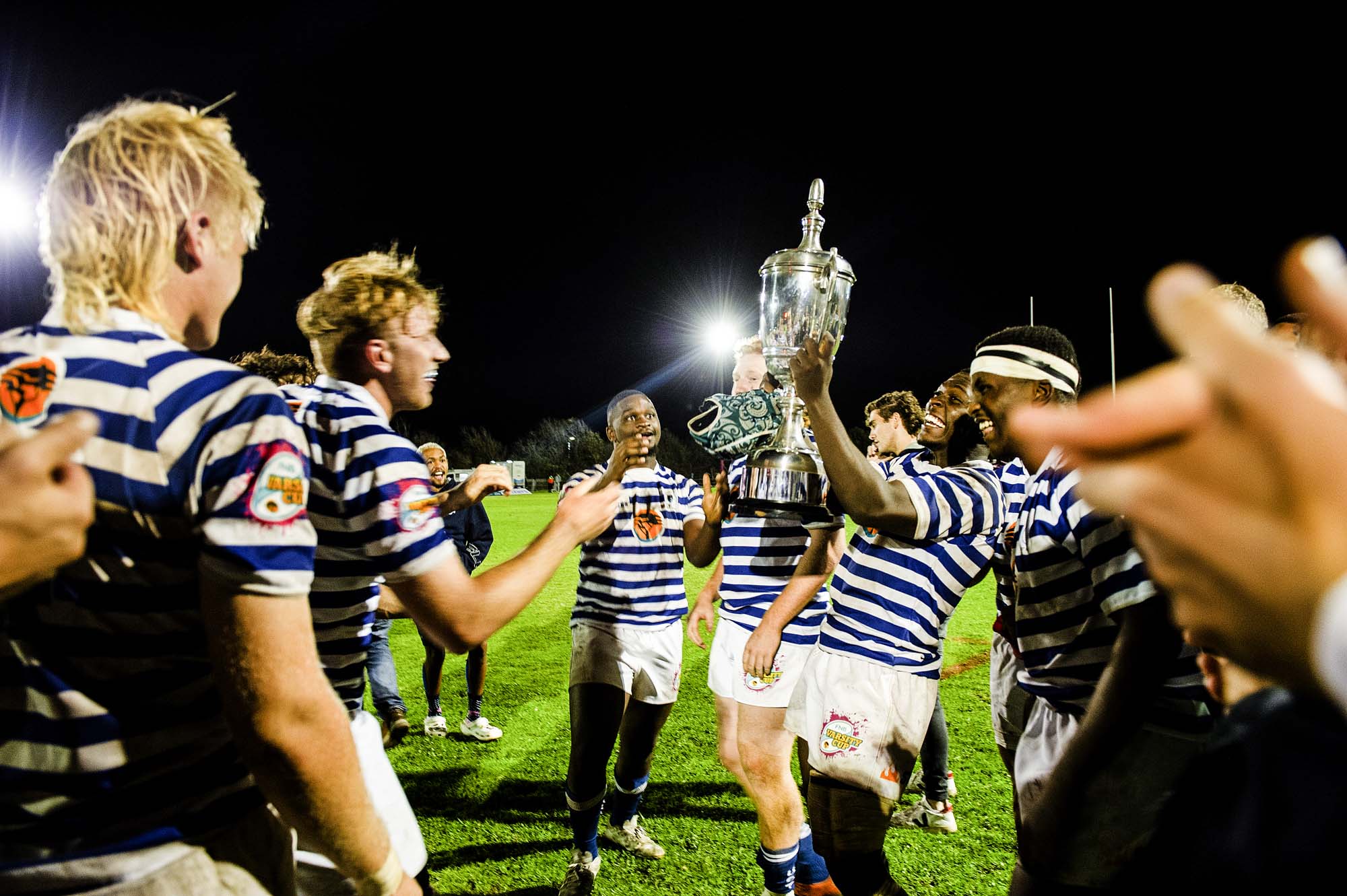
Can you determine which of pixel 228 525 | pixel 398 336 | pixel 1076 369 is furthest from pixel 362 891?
pixel 1076 369

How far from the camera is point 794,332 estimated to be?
2826 mm

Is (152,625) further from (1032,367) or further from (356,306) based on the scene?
(1032,367)

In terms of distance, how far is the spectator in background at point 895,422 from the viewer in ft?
15.6

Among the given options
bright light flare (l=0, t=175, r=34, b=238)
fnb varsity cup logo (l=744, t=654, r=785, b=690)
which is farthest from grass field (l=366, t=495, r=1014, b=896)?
bright light flare (l=0, t=175, r=34, b=238)

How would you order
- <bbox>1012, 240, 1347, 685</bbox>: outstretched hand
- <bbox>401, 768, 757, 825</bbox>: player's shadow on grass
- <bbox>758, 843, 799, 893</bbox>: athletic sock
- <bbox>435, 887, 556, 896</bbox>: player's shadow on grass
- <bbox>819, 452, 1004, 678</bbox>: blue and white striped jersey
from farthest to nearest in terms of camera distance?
<bbox>401, 768, 757, 825</bbox>: player's shadow on grass
<bbox>435, 887, 556, 896</bbox>: player's shadow on grass
<bbox>758, 843, 799, 893</bbox>: athletic sock
<bbox>819, 452, 1004, 678</bbox>: blue and white striped jersey
<bbox>1012, 240, 1347, 685</bbox>: outstretched hand

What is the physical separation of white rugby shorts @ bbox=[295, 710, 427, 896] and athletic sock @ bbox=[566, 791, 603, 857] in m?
1.69

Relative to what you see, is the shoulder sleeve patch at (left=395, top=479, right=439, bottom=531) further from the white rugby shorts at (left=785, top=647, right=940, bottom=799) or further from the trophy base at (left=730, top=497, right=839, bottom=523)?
the white rugby shorts at (left=785, top=647, right=940, bottom=799)

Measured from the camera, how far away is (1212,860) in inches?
24.2

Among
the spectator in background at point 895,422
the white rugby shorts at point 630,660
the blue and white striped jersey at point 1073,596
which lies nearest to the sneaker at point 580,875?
the white rugby shorts at point 630,660

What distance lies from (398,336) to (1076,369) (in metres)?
2.53

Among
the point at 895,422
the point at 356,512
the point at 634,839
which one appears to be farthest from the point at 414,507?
the point at 895,422

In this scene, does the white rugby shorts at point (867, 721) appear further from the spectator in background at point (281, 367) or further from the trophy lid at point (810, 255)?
the spectator in background at point (281, 367)

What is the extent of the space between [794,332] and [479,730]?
458 centimetres

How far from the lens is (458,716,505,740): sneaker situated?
227 inches
